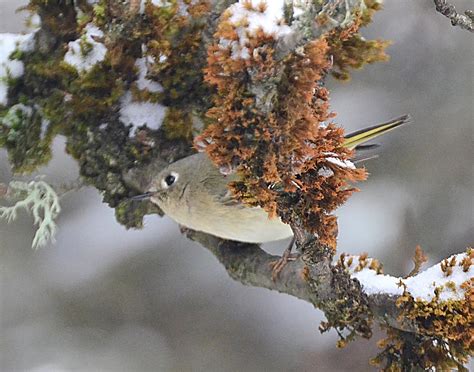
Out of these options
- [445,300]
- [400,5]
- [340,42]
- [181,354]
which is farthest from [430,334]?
[400,5]

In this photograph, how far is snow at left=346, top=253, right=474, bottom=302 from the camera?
3.61ft

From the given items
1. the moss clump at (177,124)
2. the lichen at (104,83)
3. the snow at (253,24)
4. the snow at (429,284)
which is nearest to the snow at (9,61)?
the lichen at (104,83)

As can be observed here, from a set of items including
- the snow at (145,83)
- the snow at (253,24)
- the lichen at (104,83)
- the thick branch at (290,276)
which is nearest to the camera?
the snow at (253,24)

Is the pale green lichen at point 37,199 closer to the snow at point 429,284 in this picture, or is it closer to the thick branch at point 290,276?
the thick branch at point 290,276

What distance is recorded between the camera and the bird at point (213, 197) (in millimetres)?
1483

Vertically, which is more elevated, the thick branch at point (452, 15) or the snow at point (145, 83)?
the thick branch at point (452, 15)

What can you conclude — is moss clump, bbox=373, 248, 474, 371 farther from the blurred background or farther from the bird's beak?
the blurred background

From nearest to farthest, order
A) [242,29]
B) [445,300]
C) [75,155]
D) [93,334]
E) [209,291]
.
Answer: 1. [242,29]
2. [445,300]
3. [75,155]
4. [93,334]
5. [209,291]

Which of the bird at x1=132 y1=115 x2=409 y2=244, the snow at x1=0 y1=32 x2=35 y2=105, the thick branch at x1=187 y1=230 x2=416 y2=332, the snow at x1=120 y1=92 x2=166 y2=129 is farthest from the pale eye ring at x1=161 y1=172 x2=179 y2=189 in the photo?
the snow at x1=0 y1=32 x2=35 y2=105

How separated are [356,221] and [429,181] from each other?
285mm

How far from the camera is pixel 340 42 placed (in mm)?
1330

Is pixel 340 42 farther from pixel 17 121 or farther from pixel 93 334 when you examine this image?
pixel 93 334

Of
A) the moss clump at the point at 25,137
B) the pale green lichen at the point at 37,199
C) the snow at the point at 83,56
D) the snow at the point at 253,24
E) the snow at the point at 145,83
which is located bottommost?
the pale green lichen at the point at 37,199

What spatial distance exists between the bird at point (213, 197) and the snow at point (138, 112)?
115 millimetres
